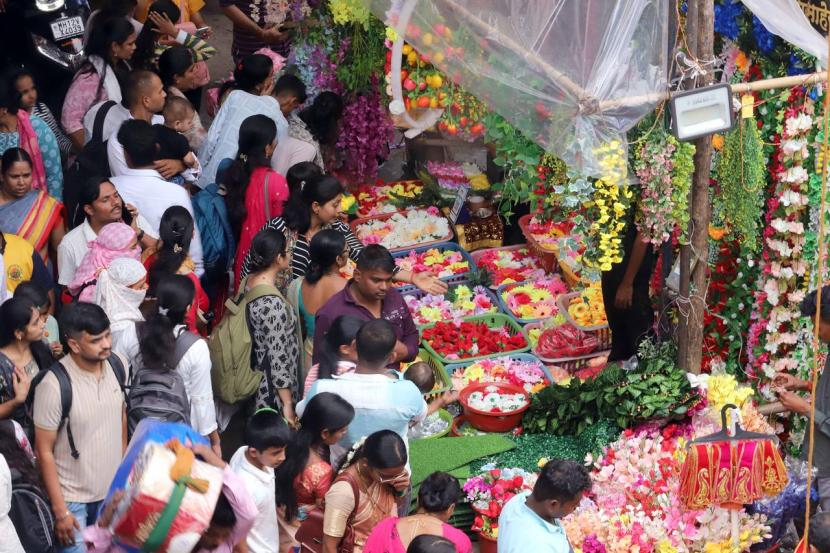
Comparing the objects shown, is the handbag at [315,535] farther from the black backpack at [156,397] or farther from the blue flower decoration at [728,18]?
the blue flower decoration at [728,18]

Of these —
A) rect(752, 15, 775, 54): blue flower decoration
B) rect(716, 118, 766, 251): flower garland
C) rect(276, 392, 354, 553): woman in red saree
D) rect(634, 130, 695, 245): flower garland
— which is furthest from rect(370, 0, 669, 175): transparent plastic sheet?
rect(276, 392, 354, 553): woman in red saree

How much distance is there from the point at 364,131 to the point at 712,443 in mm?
3943

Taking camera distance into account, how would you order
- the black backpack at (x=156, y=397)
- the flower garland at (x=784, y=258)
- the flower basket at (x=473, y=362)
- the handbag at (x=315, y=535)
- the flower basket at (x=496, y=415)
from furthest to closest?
the flower basket at (x=473, y=362)
the flower basket at (x=496, y=415)
the flower garland at (x=784, y=258)
the black backpack at (x=156, y=397)
the handbag at (x=315, y=535)

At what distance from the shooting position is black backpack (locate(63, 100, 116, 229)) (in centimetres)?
618

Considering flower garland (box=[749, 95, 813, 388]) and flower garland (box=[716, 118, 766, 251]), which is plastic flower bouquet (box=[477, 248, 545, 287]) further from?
flower garland (box=[716, 118, 766, 251])

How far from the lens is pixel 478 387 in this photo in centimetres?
623

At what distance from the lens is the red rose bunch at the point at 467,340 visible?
22.1 ft

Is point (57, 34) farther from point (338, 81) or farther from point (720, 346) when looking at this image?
point (720, 346)

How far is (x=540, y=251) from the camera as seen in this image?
775 centimetres

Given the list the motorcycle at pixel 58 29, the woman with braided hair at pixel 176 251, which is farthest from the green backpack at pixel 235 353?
the motorcycle at pixel 58 29

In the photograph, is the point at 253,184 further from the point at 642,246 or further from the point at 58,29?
the point at 642,246

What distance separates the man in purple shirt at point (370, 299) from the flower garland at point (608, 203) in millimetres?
917

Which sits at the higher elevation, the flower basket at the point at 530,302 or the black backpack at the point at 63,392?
the black backpack at the point at 63,392

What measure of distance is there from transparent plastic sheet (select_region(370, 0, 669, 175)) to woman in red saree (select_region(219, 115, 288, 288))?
1435 millimetres
